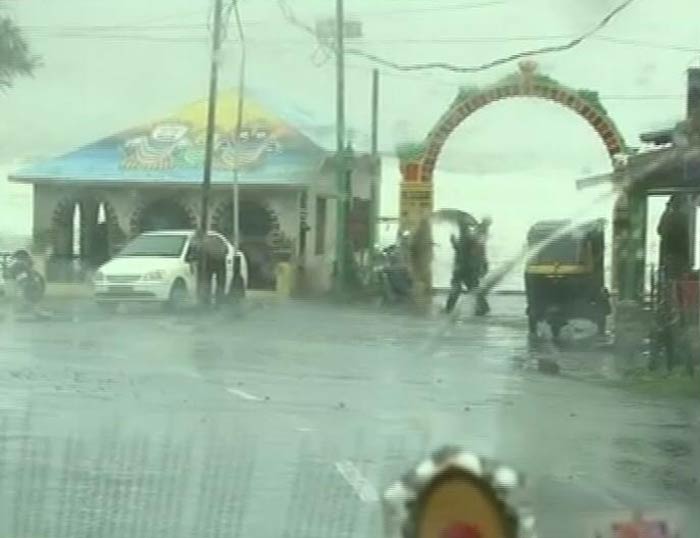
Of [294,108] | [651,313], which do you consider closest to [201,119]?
[294,108]

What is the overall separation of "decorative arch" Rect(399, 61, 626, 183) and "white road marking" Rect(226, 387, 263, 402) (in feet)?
10.5

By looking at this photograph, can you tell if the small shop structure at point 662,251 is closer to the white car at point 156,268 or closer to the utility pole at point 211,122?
the utility pole at point 211,122

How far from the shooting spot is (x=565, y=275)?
9.73 metres

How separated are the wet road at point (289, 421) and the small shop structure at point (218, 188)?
2.00 feet

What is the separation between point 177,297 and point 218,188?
1.98m

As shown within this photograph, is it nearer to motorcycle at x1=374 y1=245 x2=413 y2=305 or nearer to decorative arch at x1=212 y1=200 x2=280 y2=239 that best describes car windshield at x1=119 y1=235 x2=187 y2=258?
decorative arch at x1=212 y1=200 x2=280 y2=239

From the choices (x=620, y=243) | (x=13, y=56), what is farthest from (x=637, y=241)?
(x=13, y=56)

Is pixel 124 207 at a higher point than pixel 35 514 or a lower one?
higher

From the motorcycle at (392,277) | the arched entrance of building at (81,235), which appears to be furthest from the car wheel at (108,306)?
the motorcycle at (392,277)

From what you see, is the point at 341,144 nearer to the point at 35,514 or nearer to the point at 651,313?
the point at 35,514

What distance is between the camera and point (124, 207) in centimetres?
816

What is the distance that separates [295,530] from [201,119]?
1.98 meters

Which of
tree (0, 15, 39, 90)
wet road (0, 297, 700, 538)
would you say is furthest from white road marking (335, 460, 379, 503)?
tree (0, 15, 39, 90)

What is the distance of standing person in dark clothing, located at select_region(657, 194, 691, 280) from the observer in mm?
10703
